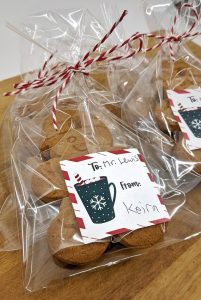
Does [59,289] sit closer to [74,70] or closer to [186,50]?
[74,70]

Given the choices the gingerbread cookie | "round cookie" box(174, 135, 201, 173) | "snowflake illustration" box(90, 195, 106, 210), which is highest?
"snowflake illustration" box(90, 195, 106, 210)

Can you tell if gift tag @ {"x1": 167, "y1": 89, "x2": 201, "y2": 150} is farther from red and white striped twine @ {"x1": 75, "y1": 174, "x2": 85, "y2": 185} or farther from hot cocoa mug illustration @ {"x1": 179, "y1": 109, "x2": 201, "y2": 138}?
red and white striped twine @ {"x1": 75, "y1": 174, "x2": 85, "y2": 185}

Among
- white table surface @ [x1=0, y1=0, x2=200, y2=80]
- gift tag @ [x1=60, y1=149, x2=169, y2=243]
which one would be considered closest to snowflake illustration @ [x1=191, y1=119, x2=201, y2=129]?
gift tag @ [x1=60, y1=149, x2=169, y2=243]

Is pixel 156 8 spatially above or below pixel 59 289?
above

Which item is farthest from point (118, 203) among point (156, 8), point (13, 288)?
point (156, 8)

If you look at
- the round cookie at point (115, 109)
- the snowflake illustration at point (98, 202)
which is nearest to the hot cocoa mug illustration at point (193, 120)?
the round cookie at point (115, 109)
